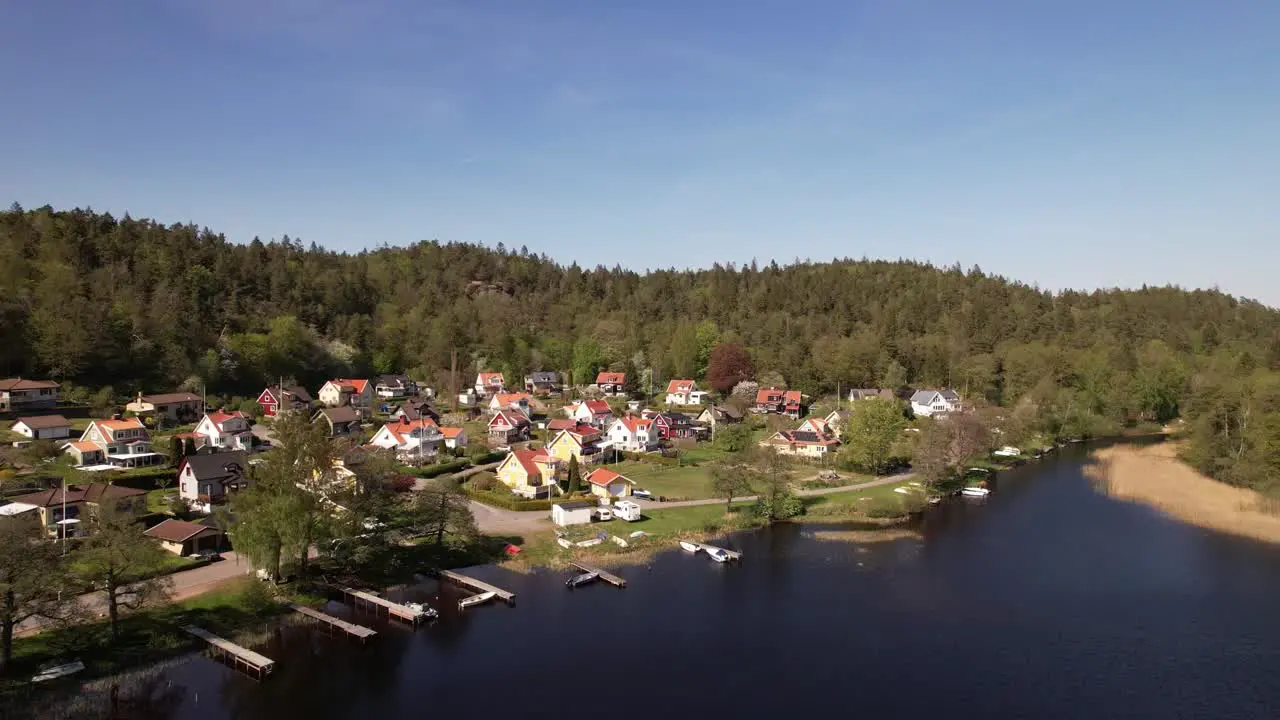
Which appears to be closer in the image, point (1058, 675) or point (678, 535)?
point (1058, 675)

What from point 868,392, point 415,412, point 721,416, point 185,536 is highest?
point 868,392

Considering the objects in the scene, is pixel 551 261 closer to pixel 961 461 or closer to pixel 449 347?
pixel 449 347

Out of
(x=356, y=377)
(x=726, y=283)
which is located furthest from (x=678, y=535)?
(x=726, y=283)

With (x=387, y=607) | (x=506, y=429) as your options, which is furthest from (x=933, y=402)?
(x=387, y=607)

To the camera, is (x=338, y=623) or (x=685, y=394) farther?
(x=685, y=394)

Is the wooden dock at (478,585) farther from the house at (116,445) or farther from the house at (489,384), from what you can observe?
the house at (489,384)

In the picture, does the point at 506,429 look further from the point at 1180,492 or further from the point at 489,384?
the point at 1180,492
